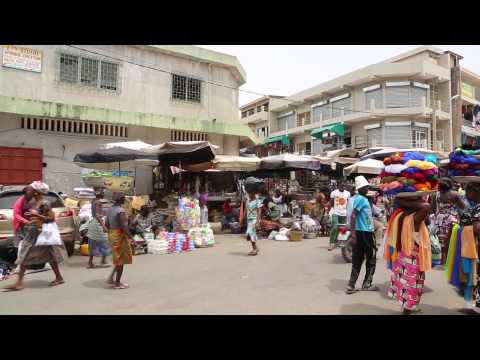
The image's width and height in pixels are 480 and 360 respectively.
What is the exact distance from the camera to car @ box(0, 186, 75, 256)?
6852mm

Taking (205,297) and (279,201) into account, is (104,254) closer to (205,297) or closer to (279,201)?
(205,297)

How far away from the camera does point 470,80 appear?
3238 cm

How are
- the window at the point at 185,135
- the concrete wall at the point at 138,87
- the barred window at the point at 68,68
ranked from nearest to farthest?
the concrete wall at the point at 138,87
the barred window at the point at 68,68
the window at the point at 185,135

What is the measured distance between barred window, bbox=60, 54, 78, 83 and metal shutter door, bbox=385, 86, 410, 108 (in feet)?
72.8

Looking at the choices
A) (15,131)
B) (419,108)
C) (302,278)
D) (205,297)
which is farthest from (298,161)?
(419,108)

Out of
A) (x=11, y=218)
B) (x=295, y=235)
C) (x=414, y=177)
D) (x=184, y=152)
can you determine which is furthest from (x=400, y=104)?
(x=11, y=218)

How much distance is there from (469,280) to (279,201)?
31.1 feet

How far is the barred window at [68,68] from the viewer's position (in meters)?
14.5

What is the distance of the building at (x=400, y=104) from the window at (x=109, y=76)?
50.6ft

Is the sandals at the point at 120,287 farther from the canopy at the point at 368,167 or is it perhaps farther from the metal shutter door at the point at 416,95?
the metal shutter door at the point at 416,95

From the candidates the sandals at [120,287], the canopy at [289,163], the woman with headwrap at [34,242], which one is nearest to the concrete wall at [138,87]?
the canopy at [289,163]

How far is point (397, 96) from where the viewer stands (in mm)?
26641

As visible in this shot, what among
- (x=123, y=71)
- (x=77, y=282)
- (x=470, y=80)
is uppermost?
(x=470, y=80)

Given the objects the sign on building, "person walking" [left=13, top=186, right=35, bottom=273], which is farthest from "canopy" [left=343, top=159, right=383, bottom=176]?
the sign on building
